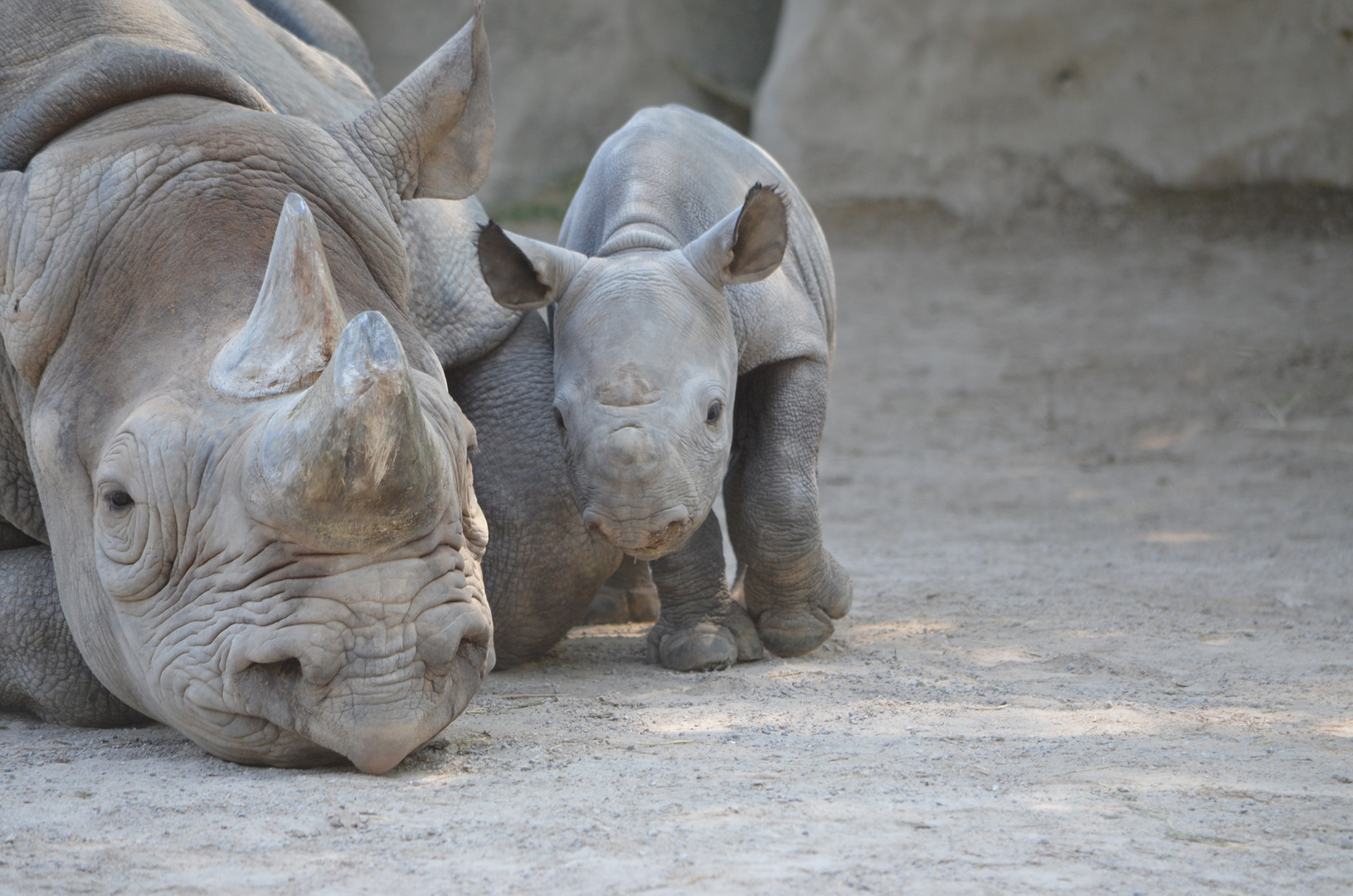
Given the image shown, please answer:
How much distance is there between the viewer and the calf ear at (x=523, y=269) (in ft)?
14.5

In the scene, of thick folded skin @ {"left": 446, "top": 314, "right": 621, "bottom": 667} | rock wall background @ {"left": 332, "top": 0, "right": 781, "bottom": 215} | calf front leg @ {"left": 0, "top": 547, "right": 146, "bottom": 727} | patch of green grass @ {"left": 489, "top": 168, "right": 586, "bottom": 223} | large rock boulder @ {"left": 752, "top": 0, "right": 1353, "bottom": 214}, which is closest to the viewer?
calf front leg @ {"left": 0, "top": 547, "right": 146, "bottom": 727}

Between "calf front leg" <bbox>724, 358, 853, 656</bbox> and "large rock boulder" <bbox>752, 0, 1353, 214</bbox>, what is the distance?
7.10 metres

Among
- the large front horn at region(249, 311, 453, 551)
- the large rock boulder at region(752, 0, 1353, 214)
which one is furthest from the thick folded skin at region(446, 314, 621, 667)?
the large rock boulder at region(752, 0, 1353, 214)

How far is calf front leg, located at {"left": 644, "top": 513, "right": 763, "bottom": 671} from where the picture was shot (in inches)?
185

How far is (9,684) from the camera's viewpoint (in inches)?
161

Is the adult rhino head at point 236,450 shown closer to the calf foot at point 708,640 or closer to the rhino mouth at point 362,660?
the rhino mouth at point 362,660

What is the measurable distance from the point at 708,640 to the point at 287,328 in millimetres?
1930

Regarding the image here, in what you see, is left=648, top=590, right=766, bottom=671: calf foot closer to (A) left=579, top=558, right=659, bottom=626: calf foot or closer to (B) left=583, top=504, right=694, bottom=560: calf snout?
(B) left=583, top=504, right=694, bottom=560: calf snout

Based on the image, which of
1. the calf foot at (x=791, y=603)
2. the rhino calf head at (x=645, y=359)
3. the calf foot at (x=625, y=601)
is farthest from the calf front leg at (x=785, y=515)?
the calf foot at (x=625, y=601)

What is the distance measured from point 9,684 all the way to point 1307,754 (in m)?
3.15

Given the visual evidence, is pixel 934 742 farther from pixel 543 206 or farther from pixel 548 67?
pixel 548 67

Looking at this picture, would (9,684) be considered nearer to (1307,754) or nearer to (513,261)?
(513,261)

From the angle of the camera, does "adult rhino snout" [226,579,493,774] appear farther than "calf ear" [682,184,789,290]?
No

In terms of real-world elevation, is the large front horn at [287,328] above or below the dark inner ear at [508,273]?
below
